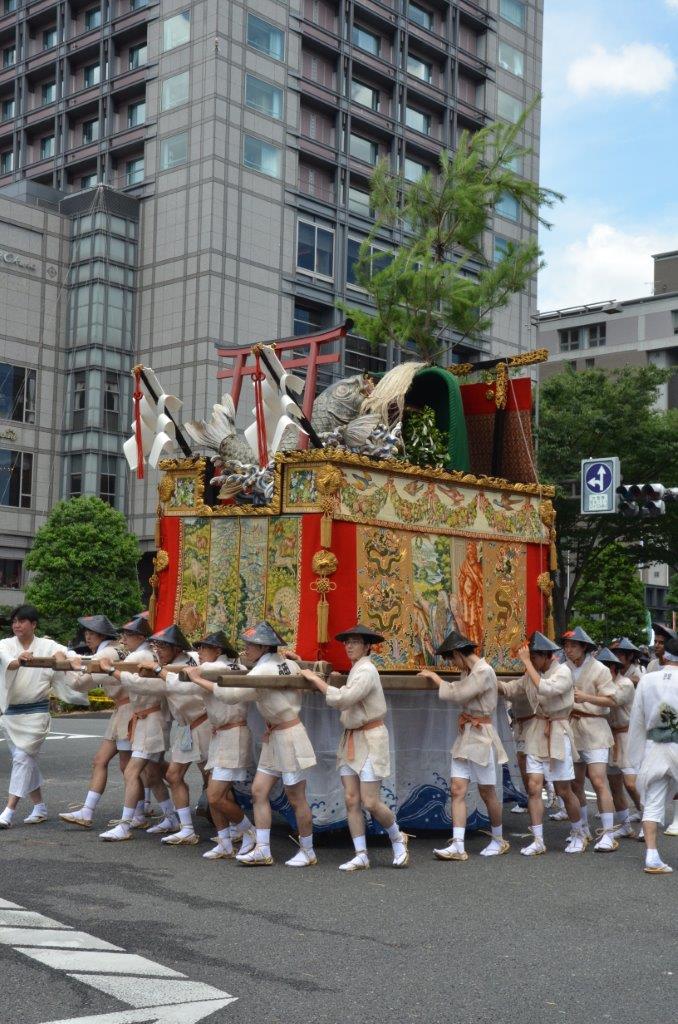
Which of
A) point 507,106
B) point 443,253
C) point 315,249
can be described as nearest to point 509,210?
point 507,106

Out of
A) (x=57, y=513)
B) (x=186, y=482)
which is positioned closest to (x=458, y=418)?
(x=186, y=482)

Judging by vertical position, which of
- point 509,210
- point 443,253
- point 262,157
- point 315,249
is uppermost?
point 509,210

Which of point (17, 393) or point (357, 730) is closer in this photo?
point (357, 730)

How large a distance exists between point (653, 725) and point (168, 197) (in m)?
37.7

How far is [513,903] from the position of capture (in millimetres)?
8305

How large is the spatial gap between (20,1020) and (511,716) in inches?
265

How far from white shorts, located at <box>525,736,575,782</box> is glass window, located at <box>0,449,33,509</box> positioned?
35252 millimetres

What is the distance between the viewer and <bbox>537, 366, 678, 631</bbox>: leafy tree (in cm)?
2995

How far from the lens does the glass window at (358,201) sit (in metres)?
48.2

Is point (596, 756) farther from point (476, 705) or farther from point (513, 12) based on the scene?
point (513, 12)

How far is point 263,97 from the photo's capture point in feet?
146

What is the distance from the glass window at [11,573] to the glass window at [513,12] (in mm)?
33781

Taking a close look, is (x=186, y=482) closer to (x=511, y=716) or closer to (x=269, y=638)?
(x=269, y=638)

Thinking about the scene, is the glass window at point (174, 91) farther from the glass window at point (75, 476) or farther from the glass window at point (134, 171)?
the glass window at point (75, 476)
